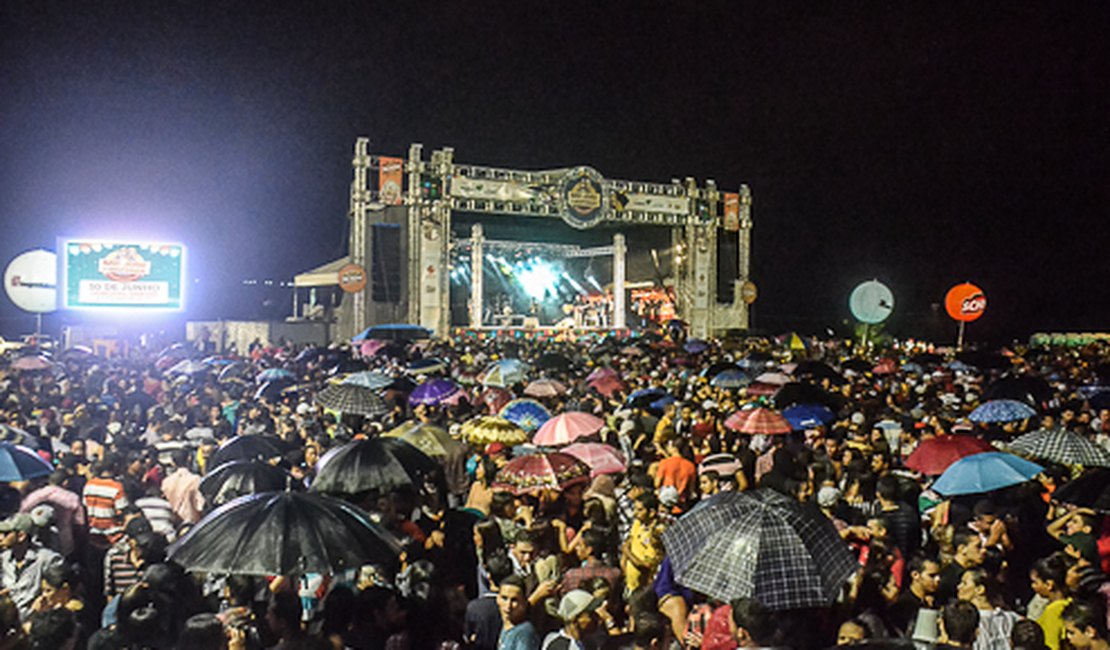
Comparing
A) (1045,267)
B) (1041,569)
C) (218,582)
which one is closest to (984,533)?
(1041,569)

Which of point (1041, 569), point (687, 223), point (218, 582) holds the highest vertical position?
point (687, 223)

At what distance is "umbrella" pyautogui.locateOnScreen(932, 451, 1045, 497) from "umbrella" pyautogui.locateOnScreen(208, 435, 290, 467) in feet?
18.3

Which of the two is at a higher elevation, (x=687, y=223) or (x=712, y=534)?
Result: (x=687, y=223)

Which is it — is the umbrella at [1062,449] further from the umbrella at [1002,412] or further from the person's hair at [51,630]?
the person's hair at [51,630]

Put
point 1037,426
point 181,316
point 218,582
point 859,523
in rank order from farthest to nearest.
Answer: point 181,316
point 1037,426
point 859,523
point 218,582

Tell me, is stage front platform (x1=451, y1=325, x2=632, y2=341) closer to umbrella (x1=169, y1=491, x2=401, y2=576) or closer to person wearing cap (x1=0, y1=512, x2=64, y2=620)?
person wearing cap (x1=0, y1=512, x2=64, y2=620)

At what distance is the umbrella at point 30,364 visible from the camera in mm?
16828

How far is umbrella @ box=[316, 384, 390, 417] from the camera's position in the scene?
10635mm

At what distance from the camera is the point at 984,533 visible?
597 cm

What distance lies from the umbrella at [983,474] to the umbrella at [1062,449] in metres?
Answer: 0.73

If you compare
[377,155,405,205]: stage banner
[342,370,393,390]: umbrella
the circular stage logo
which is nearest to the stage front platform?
the circular stage logo

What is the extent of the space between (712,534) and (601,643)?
31.7 inches

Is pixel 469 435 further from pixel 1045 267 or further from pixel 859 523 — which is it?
pixel 1045 267

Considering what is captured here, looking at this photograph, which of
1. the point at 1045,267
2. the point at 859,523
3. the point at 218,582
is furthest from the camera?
the point at 1045,267
